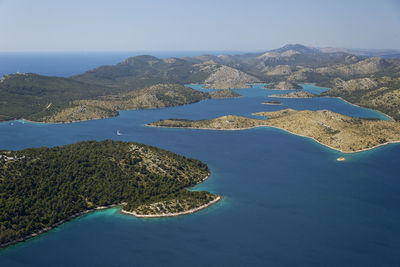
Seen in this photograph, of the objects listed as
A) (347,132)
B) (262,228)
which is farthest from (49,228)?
→ (347,132)

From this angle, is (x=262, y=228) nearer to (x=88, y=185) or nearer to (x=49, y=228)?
(x=88, y=185)

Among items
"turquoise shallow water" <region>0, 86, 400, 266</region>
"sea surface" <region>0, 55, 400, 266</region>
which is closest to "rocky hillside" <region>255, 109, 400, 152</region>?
"sea surface" <region>0, 55, 400, 266</region>

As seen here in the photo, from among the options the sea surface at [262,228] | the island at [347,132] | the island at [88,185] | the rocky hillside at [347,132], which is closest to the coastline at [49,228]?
the island at [88,185]

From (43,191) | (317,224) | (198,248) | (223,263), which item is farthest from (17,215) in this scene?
(317,224)

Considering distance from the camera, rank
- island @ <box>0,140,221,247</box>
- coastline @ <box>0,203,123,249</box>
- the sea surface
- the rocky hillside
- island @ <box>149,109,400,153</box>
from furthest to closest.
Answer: the rocky hillside, island @ <box>149,109,400,153</box>, island @ <box>0,140,221,247</box>, coastline @ <box>0,203,123,249</box>, the sea surface

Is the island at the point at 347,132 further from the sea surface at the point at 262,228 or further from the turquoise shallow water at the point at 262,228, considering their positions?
the turquoise shallow water at the point at 262,228

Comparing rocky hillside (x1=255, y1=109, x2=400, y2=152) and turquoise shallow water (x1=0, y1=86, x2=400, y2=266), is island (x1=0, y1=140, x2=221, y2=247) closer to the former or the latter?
turquoise shallow water (x1=0, y1=86, x2=400, y2=266)

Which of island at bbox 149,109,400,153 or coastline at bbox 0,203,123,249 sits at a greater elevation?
island at bbox 149,109,400,153

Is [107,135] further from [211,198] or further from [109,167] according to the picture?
[211,198]
